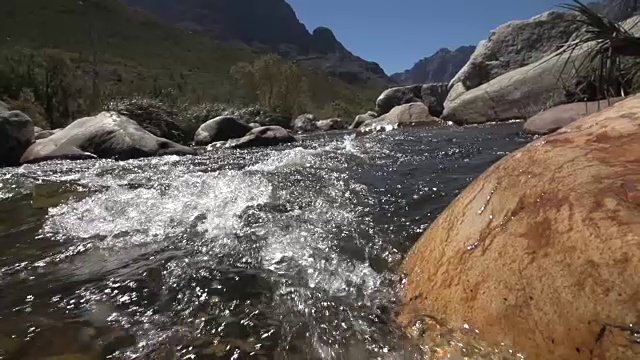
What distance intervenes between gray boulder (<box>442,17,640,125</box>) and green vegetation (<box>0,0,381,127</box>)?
12.8m

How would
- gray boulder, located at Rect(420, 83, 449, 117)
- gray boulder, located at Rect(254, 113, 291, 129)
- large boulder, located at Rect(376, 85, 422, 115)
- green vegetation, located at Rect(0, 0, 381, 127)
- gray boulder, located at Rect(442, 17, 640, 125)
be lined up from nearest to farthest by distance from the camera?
gray boulder, located at Rect(442, 17, 640, 125) → green vegetation, located at Rect(0, 0, 381, 127) → gray boulder, located at Rect(254, 113, 291, 129) → gray boulder, located at Rect(420, 83, 449, 117) → large boulder, located at Rect(376, 85, 422, 115)

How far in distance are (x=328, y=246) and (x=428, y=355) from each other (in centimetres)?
166

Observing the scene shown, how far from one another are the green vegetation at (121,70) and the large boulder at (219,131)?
4231mm

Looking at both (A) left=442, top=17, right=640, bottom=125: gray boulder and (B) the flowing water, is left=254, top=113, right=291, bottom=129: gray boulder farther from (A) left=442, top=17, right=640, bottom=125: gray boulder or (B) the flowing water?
(B) the flowing water

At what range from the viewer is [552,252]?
212cm

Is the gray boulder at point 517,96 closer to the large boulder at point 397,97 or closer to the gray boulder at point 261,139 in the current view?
the gray boulder at point 261,139

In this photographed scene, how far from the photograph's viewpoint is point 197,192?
5.86 meters

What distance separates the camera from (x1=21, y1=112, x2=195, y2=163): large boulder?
11234 millimetres

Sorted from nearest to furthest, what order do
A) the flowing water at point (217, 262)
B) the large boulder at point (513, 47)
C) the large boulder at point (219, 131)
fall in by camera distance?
1. the flowing water at point (217, 262)
2. the large boulder at point (219, 131)
3. the large boulder at point (513, 47)

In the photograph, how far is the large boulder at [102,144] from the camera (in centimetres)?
1123

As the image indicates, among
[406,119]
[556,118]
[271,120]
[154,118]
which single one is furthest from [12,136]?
[406,119]

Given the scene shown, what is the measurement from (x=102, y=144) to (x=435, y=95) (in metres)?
18.1

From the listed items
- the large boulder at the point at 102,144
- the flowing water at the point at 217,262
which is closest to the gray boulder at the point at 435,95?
the large boulder at the point at 102,144

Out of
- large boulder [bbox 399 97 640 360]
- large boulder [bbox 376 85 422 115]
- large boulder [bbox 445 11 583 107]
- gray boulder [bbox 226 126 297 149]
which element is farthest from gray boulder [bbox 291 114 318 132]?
large boulder [bbox 399 97 640 360]
